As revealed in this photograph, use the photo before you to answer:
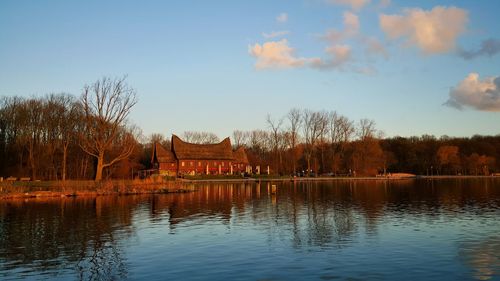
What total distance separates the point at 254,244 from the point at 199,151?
276 ft

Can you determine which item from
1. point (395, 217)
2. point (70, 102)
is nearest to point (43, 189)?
point (70, 102)

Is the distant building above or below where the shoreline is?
above

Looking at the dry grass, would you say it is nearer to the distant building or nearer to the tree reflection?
the tree reflection

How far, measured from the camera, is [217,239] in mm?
19703

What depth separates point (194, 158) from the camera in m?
99.6

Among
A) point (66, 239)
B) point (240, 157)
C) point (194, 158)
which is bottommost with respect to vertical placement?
point (66, 239)

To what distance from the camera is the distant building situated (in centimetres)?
9794

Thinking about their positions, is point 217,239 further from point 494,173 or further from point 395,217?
point 494,173

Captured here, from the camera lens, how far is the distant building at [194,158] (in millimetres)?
Result: 97938

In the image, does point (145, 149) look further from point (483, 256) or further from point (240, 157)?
point (483, 256)

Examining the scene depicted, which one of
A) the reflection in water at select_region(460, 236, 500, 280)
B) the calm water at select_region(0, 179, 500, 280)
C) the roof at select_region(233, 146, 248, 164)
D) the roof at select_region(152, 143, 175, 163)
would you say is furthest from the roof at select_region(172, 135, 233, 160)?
the reflection in water at select_region(460, 236, 500, 280)

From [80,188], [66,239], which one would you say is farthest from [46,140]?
[66,239]

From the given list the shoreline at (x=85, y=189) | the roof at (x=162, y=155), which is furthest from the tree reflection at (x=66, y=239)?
the roof at (x=162, y=155)

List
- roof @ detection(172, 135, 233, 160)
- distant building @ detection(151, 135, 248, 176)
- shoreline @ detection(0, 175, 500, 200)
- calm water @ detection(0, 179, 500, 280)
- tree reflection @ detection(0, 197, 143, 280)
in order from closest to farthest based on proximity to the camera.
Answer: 1. calm water @ detection(0, 179, 500, 280)
2. tree reflection @ detection(0, 197, 143, 280)
3. shoreline @ detection(0, 175, 500, 200)
4. distant building @ detection(151, 135, 248, 176)
5. roof @ detection(172, 135, 233, 160)
